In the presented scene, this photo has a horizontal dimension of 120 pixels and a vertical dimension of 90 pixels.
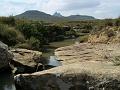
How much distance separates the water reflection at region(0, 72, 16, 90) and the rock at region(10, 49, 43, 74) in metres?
1.15

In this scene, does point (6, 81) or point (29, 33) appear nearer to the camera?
point (6, 81)

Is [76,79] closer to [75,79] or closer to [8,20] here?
[75,79]

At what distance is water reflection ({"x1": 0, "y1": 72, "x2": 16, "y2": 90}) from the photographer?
1066 inches

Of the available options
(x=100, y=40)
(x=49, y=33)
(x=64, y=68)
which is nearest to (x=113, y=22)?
(x=100, y=40)

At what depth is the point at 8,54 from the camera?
3384cm

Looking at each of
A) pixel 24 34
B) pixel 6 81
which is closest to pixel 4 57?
pixel 6 81

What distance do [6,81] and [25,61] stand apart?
620 centimetres

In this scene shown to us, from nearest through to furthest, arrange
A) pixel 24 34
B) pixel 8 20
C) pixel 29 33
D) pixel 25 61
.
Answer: pixel 25 61 < pixel 24 34 < pixel 29 33 < pixel 8 20

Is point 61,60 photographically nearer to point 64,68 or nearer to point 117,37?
point 117,37

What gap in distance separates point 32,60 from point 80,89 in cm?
→ 1582

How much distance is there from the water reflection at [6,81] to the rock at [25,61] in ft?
3.78

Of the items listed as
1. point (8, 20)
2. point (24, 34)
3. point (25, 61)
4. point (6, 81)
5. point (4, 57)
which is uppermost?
point (8, 20)

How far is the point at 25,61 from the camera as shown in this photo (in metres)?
35.3

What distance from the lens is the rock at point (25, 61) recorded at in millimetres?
33750
